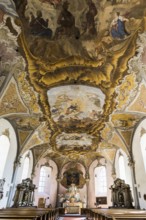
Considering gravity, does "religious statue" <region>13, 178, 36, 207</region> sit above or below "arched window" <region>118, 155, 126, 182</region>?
below

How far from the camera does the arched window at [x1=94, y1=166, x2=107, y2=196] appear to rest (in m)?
23.2

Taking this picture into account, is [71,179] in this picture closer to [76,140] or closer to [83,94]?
[76,140]

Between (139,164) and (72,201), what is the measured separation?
39.5ft

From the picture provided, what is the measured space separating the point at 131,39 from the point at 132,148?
36.7ft

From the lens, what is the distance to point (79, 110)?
Result: 42.4 feet

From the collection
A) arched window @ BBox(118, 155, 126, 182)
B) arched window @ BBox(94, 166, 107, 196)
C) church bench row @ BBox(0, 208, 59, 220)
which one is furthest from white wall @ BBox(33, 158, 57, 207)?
church bench row @ BBox(0, 208, 59, 220)

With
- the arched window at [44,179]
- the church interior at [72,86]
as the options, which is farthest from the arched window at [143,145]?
the arched window at [44,179]

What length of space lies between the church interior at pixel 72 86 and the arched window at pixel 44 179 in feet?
6.76

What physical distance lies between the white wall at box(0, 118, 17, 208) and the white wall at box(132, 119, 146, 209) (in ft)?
35.8

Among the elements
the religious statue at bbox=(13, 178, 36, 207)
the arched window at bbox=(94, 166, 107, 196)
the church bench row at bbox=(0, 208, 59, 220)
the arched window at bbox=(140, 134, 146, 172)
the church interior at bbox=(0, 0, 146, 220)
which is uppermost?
the church interior at bbox=(0, 0, 146, 220)

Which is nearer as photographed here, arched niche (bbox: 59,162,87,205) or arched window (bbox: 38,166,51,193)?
arched window (bbox: 38,166,51,193)

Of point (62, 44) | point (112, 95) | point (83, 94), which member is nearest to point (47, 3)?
point (62, 44)

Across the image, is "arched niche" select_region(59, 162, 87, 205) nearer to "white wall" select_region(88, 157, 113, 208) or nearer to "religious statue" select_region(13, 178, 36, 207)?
"white wall" select_region(88, 157, 113, 208)

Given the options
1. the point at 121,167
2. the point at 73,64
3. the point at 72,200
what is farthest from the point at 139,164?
the point at 72,200
